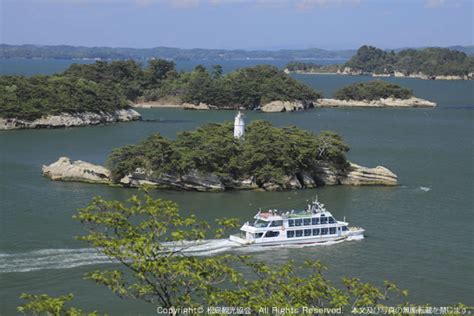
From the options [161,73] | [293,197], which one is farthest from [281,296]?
[161,73]

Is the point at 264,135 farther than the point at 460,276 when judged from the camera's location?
Yes

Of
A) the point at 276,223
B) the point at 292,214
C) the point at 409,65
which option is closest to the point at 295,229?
the point at 292,214

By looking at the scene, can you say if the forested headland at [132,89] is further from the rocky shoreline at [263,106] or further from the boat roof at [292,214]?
the boat roof at [292,214]

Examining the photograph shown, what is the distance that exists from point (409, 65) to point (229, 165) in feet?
467

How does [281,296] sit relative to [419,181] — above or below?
above

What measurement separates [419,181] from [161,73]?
183ft

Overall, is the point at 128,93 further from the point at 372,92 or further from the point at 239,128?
the point at 239,128

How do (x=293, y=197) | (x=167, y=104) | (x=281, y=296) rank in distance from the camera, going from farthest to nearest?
(x=167, y=104)
(x=293, y=197)
(x=281, y=296)

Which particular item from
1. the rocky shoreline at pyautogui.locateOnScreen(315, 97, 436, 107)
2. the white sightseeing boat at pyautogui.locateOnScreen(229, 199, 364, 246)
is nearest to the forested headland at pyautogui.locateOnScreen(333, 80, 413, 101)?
the rocky shoreline at pyautogui.locateOnScreen(315, 97, 436, 107)

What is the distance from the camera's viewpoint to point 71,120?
60875 mm

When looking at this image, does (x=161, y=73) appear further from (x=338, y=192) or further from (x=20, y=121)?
(x=338, y=192)

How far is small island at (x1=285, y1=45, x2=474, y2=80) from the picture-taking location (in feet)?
512

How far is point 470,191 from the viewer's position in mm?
36375

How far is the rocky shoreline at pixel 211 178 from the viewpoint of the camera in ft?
115
